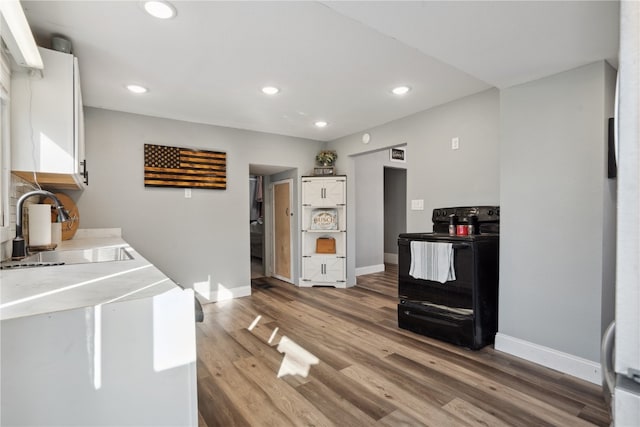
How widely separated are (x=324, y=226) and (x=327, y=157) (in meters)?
1.09

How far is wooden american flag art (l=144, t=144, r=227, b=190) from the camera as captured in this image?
3.73 metres

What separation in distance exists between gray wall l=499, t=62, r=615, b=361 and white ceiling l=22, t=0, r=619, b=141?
0.21 m

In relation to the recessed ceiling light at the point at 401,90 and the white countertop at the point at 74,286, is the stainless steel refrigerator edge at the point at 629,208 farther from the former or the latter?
the recessed ceiling light at the point at 401,90

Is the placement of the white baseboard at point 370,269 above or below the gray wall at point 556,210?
below

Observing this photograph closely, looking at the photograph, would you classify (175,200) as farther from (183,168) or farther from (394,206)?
(394,206)

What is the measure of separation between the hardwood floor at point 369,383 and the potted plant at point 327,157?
2.61 meters

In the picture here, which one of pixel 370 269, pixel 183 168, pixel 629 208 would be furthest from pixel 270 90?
pixel 370 269

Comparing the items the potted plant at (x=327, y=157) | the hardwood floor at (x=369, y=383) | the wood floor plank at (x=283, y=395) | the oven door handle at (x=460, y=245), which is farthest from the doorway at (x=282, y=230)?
the oven door handle at (x=460, y=245)

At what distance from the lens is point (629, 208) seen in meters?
0.62

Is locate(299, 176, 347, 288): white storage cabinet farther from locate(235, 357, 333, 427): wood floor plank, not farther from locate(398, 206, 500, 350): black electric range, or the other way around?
locate(235, 357, 333, 427): wood floor plank

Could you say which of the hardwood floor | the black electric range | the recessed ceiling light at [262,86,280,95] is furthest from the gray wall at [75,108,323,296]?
the black electric range

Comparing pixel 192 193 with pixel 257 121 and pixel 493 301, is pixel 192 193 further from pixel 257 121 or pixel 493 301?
pixel 493 301

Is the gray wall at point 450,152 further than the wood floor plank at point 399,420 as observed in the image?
Yes

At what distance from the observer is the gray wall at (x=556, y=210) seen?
2.06m
